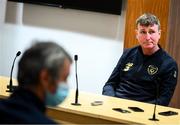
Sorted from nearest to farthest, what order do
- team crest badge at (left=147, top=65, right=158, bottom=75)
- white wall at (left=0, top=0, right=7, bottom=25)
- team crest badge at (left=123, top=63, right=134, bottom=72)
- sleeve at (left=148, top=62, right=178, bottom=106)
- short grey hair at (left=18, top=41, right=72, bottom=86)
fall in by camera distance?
short grey hair at (left=18, top=41, right=72, bottom=86)
sleeve at (left=148, top=62, right=178, bottom=106)
team crest badge at (left=147, top=65, right=158, bottom=75)
team crest badge at (left=123, top=63, right=134, bottom=72)
white wall at (left=0, top=0, right=7, bottom=25)

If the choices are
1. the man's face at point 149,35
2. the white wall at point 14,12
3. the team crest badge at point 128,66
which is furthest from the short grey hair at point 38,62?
the white wall at point 14,12

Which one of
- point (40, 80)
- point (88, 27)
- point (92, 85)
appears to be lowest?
point (92, 85)

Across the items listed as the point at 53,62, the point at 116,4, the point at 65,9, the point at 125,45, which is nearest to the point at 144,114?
the point at 53,62

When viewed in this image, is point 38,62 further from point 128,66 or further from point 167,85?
point 128,66

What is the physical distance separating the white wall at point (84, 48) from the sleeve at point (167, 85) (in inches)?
68.2

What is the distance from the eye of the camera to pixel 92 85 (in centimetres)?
590

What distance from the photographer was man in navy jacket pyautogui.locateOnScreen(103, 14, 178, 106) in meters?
3.87

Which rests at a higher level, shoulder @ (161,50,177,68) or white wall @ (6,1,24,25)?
white wall @ (6,1,24,25)

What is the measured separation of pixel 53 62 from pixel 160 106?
6.44 feet

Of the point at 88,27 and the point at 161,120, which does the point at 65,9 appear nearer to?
the point at 88,27

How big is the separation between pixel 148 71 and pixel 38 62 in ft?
7.57

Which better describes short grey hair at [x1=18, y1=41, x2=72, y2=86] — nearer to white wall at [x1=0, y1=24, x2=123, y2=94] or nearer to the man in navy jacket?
the man in navy jacket

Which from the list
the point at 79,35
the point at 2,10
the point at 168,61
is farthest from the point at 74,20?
the point at 168,61

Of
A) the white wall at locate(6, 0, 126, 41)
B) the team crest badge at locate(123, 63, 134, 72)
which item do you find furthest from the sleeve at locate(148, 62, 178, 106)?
the white wall at locate(6, 0, 126, 41)
